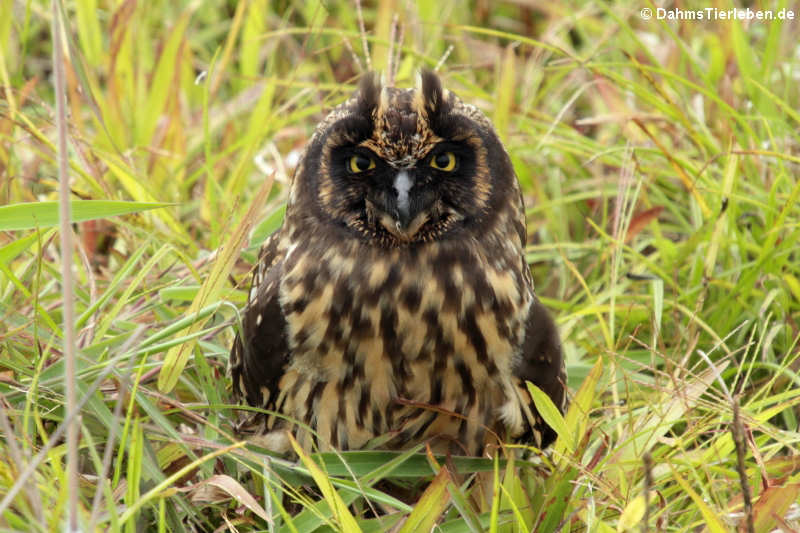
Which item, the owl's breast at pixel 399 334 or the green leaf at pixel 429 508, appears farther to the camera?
the owl's breast at pixel 399 334

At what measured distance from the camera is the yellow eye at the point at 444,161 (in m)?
2.26

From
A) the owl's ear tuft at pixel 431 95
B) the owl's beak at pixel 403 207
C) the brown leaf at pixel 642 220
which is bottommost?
the brown leaf at pixel 642 220

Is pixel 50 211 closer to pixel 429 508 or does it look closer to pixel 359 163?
pixel 359 163

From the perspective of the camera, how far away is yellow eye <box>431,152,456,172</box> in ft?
7.41

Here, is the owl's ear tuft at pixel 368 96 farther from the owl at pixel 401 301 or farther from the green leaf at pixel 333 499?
the green leaf at pixel 333 499

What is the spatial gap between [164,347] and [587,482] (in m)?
0.88

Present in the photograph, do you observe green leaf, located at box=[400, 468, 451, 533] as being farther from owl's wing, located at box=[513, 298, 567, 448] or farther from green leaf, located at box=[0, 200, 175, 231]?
green leaf, located at box=[0, 200, 175, 231]

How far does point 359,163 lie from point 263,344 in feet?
1.50

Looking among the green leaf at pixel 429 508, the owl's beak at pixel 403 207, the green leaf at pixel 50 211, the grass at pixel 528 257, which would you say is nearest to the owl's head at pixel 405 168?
the owl's beak at pixel 403 207

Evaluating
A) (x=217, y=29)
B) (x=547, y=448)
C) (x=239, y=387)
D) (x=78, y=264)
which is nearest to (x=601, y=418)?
(x=547, y=448)

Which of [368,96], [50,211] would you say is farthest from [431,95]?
[50,211]

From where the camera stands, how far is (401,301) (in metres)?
2.33

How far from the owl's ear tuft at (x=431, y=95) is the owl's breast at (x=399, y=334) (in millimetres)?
296

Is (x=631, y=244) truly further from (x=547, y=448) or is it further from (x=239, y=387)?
(x=239, y=387)
